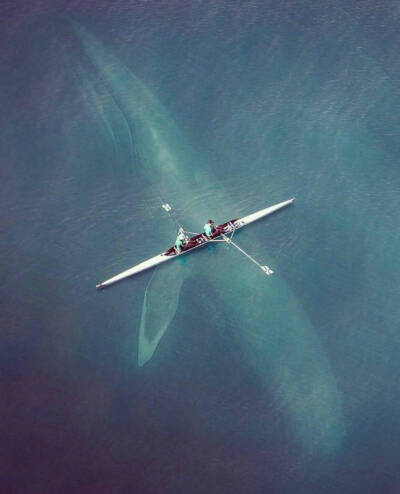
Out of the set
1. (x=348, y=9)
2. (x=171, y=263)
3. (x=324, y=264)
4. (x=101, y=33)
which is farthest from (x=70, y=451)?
(x=348, y=9)

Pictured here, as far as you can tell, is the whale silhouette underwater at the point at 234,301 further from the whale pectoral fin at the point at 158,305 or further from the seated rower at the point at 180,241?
the seated rower at the point at 180,241

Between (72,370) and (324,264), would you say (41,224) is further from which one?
(324,264)

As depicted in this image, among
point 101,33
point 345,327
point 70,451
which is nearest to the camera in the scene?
point 70,451

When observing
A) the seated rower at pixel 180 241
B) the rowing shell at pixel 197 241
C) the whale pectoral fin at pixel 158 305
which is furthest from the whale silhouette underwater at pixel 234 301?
the seated rower at pixel 180 241

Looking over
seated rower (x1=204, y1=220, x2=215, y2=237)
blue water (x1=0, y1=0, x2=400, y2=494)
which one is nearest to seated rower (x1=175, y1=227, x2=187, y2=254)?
blue water (x1=0, y1=0, x2=400, y2=494)

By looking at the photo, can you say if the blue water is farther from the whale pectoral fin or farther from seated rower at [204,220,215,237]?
seated rower at [204,220,215,237]

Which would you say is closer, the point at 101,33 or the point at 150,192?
the point at 150,192
